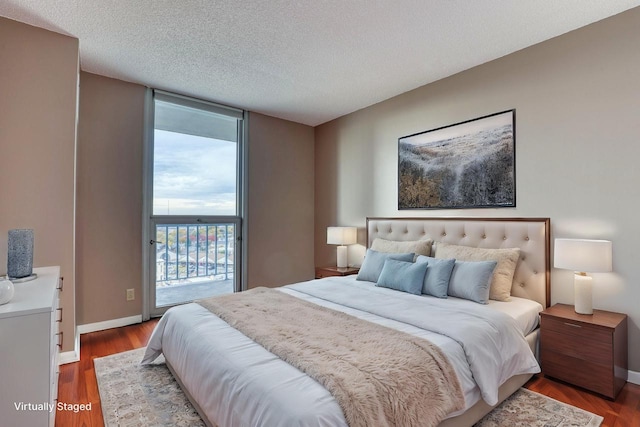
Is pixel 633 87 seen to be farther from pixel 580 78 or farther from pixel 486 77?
pixel 486 77

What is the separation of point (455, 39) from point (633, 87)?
49.9 inches

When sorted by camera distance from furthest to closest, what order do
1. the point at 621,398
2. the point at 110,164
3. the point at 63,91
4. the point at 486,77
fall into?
the point at 110,164, the point at 486,77, the point at 63,91, the point at 621,398

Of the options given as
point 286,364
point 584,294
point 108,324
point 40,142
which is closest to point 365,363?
point 286,364

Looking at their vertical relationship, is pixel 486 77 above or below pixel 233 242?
above

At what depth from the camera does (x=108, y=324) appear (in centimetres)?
328

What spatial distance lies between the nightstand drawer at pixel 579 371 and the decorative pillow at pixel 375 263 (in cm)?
123

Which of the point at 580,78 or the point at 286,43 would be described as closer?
the point at 580,78

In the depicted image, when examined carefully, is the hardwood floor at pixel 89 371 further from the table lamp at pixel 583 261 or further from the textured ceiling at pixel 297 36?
the table lamp at pixel 583 261

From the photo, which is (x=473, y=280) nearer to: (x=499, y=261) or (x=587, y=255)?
(x=499, y=261)

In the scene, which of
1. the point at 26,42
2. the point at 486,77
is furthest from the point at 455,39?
the point at 26,42

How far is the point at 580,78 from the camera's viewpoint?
2424mm

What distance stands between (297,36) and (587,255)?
8.67 ft

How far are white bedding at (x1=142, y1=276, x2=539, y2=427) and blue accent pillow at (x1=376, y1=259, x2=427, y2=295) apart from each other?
0.35 feet

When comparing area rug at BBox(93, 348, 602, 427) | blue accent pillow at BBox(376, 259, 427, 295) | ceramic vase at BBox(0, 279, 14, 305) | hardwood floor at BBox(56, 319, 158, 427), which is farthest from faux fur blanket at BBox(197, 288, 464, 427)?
ceramic vase at BBox(0, 279, 14, 305)
